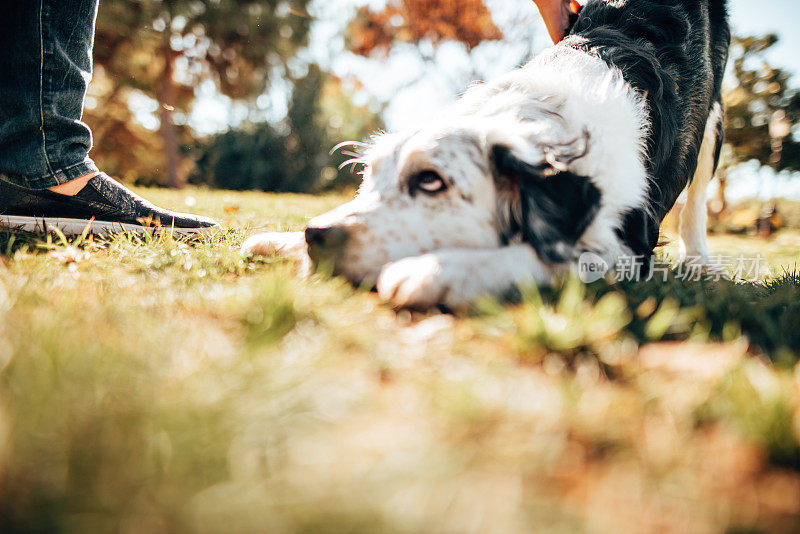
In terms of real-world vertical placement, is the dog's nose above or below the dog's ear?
below

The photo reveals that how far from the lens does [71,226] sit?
103 inches

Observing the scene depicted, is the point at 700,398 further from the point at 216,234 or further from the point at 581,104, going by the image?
the point at 216,234

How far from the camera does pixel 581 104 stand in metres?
2.50

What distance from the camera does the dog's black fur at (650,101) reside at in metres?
2.10

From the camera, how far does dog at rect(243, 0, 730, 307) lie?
1966mm

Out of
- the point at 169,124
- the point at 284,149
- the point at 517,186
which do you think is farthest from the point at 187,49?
the point at 517,186

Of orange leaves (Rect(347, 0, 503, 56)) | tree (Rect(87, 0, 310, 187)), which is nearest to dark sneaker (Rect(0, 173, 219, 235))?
tree (Rect(87, 0, 310, 187))

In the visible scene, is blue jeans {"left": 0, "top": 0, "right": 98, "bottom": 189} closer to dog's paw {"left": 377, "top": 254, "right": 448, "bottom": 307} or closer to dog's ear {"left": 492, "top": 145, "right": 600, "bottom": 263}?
dog's paw {"left": 377, "top": 254, "right": 448, "bottom": 307}

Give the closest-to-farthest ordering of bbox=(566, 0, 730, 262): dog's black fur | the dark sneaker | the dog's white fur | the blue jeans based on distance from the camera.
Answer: the dog's white fur, the blue jeans, the dark sneaker, bbox=(566, 0, 730, 262): dog's black fur

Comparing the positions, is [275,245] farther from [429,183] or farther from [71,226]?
[71,226]

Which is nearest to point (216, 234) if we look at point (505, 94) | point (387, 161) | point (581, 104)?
point (387, 161)

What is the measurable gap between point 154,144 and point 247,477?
2592 centimetres

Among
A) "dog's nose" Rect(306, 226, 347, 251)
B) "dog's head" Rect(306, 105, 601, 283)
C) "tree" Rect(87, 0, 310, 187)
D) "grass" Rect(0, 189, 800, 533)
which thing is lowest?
"grass" Rect(0, 189, 800, 533)

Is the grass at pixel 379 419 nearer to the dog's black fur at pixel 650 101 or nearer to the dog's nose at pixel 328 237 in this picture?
the dog's nose at pixel 328 237
